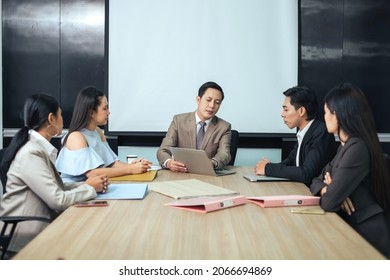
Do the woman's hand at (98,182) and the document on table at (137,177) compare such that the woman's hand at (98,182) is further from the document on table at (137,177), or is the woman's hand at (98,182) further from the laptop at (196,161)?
the laptop at (196,161)

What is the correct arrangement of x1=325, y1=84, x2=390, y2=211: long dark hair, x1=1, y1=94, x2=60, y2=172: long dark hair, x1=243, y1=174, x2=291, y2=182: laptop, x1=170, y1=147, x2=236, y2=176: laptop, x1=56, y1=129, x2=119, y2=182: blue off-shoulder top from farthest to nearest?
1. x1=170, y1=147, x2=236, y2=176: laptop
2. x1=243, y1=174, x2=291, y2=182: laptop
3. x1=56, y1=129, x2=119, y2=182: blue off-shoulder top
4. x1=1, y1=94, x2=60, y2=172: long dark hair
5. x1=325, y1=84, x2=390, y2=211: long dark hair

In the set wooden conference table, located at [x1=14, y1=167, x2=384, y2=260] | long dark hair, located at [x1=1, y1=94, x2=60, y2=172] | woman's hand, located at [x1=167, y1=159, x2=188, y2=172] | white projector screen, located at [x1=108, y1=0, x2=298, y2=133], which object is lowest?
wooden conference table, located at [x1=14, y1=167, x2=384, y2=260]

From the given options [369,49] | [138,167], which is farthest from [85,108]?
[369,49]

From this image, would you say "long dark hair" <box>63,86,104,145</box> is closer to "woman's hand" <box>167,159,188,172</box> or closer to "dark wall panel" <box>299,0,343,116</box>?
"woman's hand" <box>167,159,188,172</box>

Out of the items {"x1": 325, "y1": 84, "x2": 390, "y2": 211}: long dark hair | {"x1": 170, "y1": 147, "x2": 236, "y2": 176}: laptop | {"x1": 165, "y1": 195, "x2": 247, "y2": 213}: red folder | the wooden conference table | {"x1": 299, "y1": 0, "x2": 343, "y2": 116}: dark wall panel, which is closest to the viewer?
the wooden conference table

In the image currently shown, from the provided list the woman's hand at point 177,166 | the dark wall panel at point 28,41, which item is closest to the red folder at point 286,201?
the woman's hand at point 177,166

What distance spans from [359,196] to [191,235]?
79cm

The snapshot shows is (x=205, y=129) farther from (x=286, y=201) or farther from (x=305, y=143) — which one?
(x=286, y=201)

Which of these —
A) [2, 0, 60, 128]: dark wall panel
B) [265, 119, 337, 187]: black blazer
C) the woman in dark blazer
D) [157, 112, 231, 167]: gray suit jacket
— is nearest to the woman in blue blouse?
[157, 112, 231, 167]: gray suit jacket

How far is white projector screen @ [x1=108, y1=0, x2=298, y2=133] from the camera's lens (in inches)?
161

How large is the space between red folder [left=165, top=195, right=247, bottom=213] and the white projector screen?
7.76 feet

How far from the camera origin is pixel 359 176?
176 centimetres
